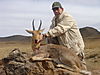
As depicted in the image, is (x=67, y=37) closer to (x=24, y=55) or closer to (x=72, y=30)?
(x=72, y=30)

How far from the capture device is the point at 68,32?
30.0 ft

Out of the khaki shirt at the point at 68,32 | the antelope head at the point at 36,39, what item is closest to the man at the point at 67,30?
the khaki shirt at the point at 68,32

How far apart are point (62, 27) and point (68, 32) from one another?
421 millimetres

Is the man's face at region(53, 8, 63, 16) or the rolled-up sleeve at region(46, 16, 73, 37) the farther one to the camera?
the man's face at region(53, 8, 63, 16)

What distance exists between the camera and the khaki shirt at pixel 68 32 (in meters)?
8.85

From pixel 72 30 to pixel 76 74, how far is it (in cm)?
145

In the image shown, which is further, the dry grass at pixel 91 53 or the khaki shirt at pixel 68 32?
the dry grass at pixel 91 53

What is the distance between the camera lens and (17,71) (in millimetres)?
7938

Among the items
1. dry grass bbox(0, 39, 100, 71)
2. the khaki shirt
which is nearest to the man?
the khaki shirt

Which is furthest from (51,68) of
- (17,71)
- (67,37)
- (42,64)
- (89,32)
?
(89,32)

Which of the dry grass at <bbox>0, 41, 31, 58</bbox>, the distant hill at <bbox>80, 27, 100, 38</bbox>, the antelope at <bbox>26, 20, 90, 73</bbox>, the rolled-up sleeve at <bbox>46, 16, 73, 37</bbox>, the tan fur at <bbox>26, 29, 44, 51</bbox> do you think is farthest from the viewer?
the distant hill at <bbox>80, 27, 100, 38</bbox>

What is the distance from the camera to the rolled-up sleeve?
8.69 metres

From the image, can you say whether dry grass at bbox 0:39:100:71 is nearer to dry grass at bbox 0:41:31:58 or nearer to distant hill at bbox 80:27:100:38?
dry grass at bbox 0:41:31:58

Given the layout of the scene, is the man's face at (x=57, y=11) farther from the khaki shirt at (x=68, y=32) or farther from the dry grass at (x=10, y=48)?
the dry grass at (x=10, y=48)
